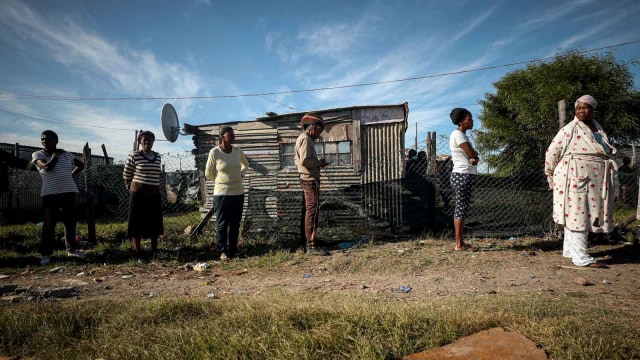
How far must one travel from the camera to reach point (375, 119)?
9.07 m

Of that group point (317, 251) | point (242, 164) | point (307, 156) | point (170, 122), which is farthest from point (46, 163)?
point (170, 122)

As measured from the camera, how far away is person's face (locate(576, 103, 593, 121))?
3.50 metres

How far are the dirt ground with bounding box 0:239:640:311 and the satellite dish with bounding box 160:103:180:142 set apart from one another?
5.38 metres

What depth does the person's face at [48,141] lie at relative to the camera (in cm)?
440

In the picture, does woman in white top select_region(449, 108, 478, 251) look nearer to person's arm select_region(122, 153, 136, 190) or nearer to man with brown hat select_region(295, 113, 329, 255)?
man with brown hat select_region(295, 113, 329, 255)

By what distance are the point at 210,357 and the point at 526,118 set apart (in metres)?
17.2

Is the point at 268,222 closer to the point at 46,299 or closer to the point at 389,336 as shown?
the point at 46,299

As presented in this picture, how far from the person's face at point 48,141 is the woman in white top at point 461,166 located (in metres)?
5.67

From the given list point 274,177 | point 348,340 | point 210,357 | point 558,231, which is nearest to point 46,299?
point 210,357

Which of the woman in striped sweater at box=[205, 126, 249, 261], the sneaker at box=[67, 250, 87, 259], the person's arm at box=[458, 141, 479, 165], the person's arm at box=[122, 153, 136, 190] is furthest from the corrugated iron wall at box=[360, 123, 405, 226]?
the sneaker at box=[67, 250, 87, 259]

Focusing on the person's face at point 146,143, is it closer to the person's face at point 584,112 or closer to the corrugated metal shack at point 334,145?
the corrugated metal shack at point 334,145

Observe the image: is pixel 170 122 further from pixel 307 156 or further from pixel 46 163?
pixel 307 156

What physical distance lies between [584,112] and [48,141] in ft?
22.7

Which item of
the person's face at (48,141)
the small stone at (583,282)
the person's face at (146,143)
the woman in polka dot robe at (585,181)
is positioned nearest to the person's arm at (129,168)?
the person's face at (146,143)
